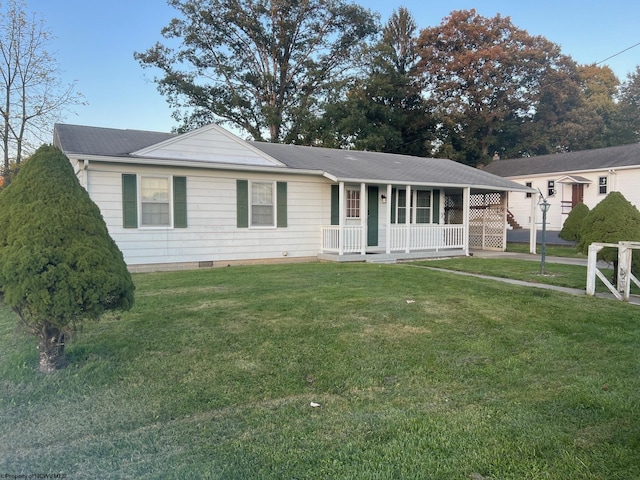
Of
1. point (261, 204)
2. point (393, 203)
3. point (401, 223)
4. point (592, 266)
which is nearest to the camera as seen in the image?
point (592, 266)

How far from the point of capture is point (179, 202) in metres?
11.4

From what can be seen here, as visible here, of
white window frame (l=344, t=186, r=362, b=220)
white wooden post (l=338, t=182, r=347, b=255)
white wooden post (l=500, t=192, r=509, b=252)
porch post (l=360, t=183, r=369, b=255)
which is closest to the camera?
white wooden post (l=338, t=182, r=347, b=255)

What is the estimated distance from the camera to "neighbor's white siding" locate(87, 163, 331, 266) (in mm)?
10625

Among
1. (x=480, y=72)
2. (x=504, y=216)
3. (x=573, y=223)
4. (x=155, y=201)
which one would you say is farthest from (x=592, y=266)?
(x=480, y=72)

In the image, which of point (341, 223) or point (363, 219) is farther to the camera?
point (363, 219)

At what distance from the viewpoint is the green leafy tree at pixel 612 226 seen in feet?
26.1

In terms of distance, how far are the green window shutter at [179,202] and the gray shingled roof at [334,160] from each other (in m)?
1.28

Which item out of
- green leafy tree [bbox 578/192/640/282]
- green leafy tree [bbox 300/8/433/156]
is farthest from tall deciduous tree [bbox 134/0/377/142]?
green leafy tree [bbox 578/192/640/282]

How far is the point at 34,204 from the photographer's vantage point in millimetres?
4059

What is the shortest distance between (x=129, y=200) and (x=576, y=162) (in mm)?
25029

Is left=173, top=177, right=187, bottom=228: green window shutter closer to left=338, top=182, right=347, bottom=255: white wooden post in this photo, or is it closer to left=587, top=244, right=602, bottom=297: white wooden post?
left=338, top=182, right=347, bottom=255: white wooden post

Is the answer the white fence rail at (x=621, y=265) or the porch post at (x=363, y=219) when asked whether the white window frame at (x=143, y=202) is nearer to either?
the porch post at (x=363, y=219)

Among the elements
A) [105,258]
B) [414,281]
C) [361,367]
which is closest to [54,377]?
[105,258]

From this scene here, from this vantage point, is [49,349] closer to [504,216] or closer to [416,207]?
[416,207]
